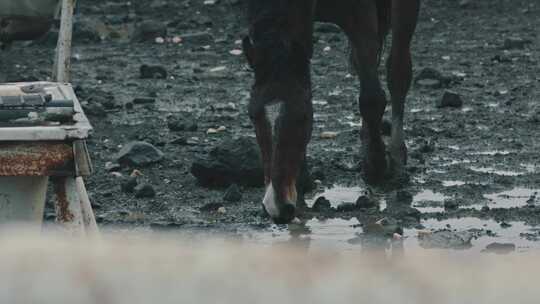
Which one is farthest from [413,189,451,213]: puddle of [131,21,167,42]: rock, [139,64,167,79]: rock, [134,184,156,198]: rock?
[131,21,167,42]: rock

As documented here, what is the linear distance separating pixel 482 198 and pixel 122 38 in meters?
8.46

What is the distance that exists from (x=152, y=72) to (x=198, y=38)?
8.69 feet

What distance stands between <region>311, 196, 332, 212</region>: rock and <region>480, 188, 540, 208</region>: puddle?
2.50 feet

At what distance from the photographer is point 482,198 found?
22.8 ft

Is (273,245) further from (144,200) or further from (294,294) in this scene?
(294,294)

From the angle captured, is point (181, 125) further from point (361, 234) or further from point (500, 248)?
point (500, 248)

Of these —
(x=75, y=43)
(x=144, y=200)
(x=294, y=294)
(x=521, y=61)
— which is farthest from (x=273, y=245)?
(x=75, y=43)

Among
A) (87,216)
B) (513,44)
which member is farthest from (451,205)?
(513,44)

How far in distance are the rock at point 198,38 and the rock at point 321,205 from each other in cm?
752

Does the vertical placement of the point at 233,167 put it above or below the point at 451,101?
below

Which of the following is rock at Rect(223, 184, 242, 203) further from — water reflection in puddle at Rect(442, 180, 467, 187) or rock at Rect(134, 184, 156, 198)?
water reflection in puddle at Rect(442, 180, 467, 187)

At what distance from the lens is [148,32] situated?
1459 centimetres

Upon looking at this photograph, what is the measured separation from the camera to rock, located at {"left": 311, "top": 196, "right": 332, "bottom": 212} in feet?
22.2

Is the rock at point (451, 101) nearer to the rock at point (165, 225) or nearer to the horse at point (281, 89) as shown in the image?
the rock at point (165, 225)
